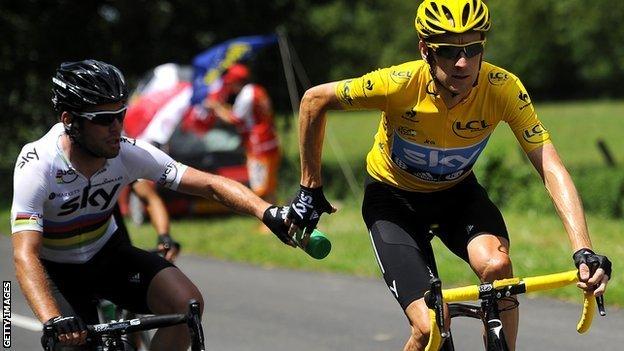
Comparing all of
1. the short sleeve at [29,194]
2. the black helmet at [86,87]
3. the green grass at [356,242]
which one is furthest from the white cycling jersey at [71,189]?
the green grass at [356,242]

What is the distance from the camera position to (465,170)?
5516 mm

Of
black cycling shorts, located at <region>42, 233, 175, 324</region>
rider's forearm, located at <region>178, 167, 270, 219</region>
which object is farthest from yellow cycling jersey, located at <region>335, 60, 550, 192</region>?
black cycling shorts, located at <region>42, 233, 175, 324</region>

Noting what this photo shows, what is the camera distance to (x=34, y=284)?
472cm

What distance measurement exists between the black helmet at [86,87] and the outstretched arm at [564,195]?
6.58 feet

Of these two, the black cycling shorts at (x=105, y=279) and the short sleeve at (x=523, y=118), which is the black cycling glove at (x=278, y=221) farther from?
the short sleeve at (x=523, y=118)

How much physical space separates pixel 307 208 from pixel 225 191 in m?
0.42

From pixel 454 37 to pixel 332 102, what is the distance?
75 cm

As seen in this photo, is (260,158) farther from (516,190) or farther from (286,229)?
(286,229)

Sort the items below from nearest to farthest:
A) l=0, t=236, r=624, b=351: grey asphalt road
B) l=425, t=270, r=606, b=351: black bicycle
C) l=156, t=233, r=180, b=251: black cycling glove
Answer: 1. l=425, t=270, r=606, b=351: black bicycle
2. l=156, t=233, r=180, b=251: black cycling glove
3. l=0, t=236, r=624, b=351: grey asphalt road

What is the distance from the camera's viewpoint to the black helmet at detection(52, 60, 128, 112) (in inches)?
194

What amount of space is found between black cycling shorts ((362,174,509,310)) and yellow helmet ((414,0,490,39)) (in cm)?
95

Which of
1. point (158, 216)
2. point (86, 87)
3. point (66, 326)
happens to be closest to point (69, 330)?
point (66, 326)

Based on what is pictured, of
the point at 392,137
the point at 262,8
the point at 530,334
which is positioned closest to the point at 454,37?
the point at 392,137

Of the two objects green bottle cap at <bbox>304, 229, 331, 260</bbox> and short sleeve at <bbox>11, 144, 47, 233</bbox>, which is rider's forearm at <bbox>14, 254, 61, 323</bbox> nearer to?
short sleeve at <bbox>11, 144, 47, 233</bbox>
